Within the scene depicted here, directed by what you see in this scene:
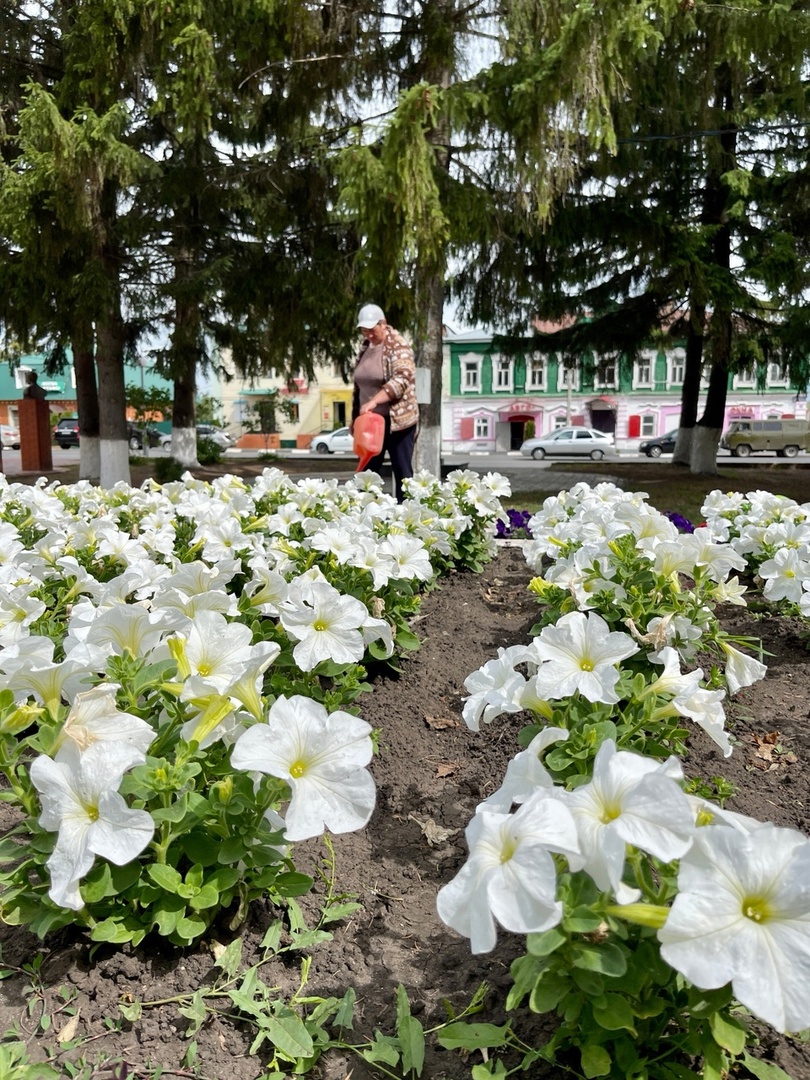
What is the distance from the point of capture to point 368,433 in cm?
480

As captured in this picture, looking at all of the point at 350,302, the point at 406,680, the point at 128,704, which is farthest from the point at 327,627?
the point at 350,302

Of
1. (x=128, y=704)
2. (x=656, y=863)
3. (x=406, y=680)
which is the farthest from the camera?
(x=406, y=680)

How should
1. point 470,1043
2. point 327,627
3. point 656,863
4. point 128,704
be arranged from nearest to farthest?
point 656,863
point 470,1043
point 128,704
point 327,627

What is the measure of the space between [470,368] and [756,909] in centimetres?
4199

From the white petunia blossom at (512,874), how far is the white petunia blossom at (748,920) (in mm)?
120

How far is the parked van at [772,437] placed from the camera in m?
29.2

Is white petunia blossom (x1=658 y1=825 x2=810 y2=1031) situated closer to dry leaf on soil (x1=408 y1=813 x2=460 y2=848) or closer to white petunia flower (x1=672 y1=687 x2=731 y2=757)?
white petunia flower (x1=672 y1=687 x2=731 y2=757)

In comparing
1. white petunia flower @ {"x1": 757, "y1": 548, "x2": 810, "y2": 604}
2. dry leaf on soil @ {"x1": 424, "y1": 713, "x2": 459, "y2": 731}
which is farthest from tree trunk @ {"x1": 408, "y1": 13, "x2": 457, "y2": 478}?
dry leaf on soil @ {"x1": 424, "y1": 713, "x2": 459, "y2": 731}

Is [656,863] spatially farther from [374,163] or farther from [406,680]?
[374,163]

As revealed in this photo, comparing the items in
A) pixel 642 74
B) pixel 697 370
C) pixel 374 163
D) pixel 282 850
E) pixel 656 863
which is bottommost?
pixel 282 850

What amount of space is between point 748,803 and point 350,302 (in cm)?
955

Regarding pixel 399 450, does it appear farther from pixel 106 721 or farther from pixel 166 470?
pixel 166 470

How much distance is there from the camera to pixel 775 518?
3.29m

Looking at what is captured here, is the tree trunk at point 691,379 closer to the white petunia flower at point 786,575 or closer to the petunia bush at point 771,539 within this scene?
the petunia bush at point 771,539
